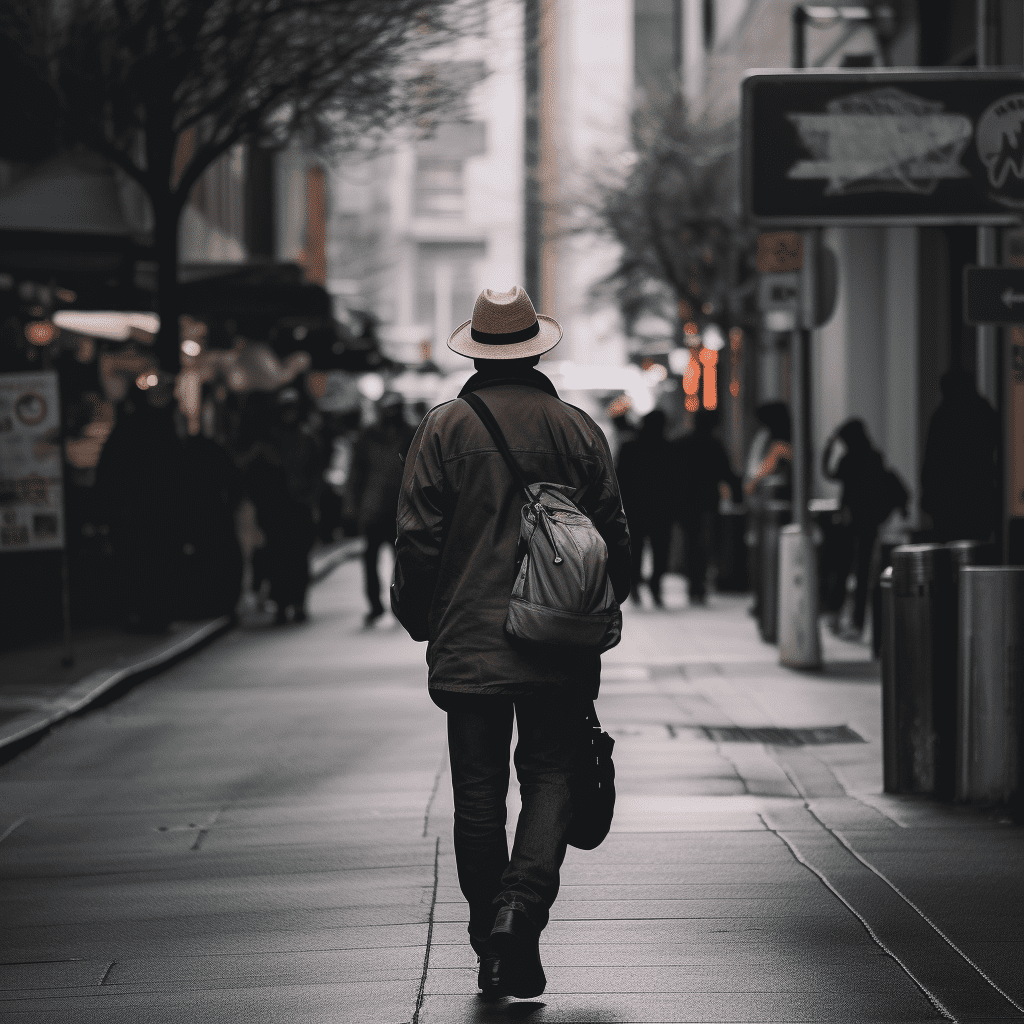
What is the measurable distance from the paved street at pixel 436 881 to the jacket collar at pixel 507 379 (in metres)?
1.56

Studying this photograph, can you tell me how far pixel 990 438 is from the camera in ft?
44.0

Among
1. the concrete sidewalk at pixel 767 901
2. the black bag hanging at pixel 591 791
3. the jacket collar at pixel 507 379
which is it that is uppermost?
the jacket collar at pixel 507 379

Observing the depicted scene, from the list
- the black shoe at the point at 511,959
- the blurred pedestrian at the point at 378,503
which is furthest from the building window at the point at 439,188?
the black shoe at the point at 511,959

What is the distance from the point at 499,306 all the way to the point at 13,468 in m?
7.91

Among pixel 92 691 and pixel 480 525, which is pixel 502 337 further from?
pixel 92 691

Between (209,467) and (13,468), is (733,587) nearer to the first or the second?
(209,467)

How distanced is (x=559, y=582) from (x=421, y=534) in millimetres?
410

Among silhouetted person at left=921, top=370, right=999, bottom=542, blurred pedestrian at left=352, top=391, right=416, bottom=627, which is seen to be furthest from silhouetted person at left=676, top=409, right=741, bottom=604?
silhouetted person at left=921, top=370, right=999, bottom=542

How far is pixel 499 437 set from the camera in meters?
5.27

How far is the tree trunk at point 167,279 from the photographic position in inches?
682

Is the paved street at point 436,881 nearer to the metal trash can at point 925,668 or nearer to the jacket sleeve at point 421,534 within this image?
the metal trash can at point 925,668

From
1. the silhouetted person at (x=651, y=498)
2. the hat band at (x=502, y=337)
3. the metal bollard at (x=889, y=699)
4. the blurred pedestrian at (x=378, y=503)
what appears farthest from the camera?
the silhouetted person at (x=651, y=498)

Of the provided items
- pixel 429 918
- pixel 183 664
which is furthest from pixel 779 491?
pixel 429 918

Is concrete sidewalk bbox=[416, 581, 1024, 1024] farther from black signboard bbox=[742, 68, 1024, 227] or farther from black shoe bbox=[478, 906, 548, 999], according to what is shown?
black signboard bbox=[742, 68, 1024, 227]
